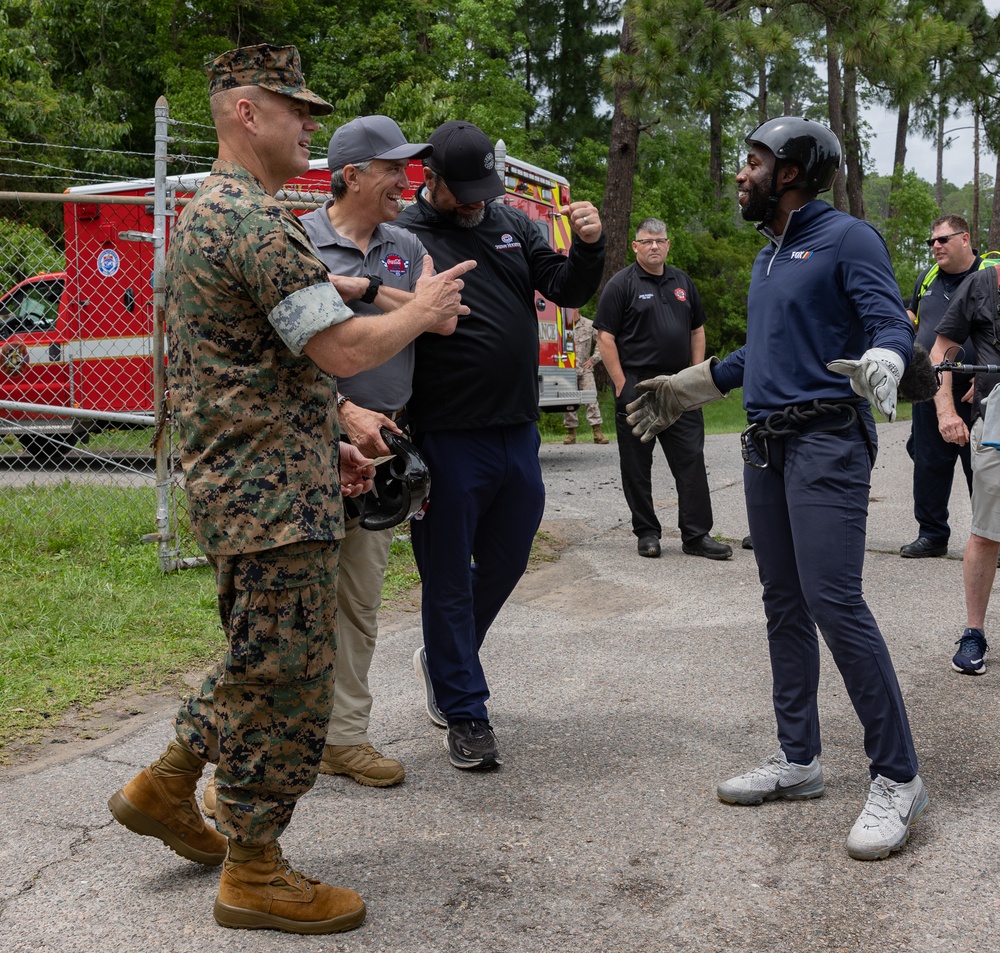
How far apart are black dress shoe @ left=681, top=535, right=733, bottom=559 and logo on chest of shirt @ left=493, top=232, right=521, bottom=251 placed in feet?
13.2

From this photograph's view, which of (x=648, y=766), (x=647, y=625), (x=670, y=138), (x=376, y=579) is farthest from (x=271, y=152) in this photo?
(x=670, y=138)

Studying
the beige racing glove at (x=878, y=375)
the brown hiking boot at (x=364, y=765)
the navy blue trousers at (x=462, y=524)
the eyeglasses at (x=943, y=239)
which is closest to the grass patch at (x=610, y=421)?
the eyeglasses at (x=943, y=239)

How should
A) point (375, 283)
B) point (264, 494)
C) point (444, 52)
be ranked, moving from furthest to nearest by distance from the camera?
1. point (444, 52)
2. point (375, 283)
3. point (264, 494)

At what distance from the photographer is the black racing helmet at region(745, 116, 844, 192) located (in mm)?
3570

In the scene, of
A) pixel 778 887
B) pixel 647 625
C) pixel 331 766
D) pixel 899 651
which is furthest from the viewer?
pixel 647 625

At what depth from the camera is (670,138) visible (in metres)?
33.3

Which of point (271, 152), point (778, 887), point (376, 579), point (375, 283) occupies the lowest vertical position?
point (778, 887)

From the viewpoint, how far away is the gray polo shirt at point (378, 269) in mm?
3807

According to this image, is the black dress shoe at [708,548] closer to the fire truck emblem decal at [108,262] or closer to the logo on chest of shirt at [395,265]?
the logo on chest of shirt at [395,265]

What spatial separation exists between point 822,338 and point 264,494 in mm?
1831

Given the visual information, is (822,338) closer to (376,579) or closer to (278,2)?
(376,579)

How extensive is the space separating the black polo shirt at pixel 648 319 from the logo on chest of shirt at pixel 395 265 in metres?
4.27

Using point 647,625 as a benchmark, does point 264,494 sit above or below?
above

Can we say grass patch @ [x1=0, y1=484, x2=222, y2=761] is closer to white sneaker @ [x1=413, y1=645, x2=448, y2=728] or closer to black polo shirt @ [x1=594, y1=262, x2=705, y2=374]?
white sneaker @ [x1=413, y1=645, x2=448, y2=728]
